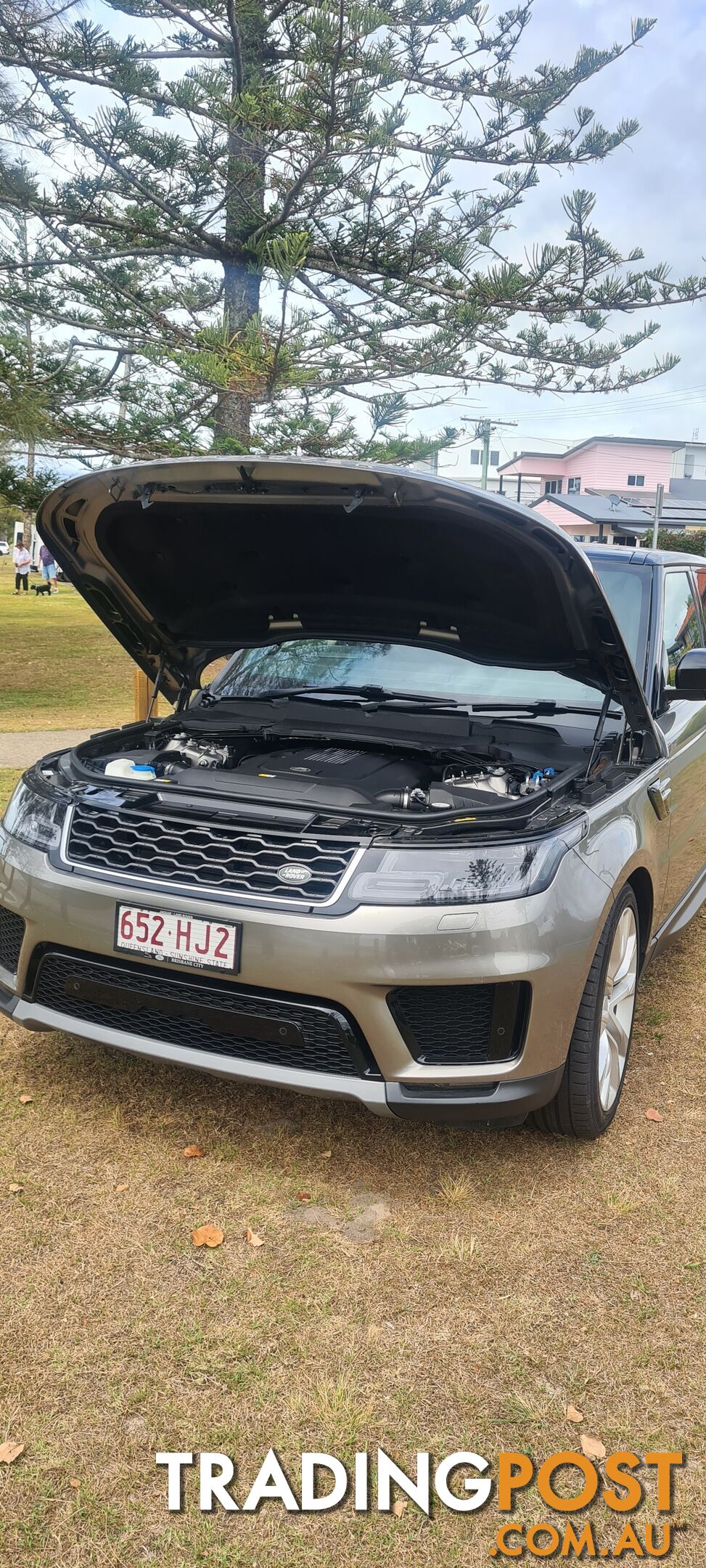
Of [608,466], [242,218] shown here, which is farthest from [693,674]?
[608,466]

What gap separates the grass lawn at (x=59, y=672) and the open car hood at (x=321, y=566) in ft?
22.6

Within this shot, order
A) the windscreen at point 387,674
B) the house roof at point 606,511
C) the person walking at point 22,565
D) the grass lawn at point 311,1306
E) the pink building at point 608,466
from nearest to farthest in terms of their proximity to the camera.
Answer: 1. the grass lawn at point 311,1306
2. the windscreen at point 387,674
3. the person walking at point 22,565
4. the house roof at point 606,511
5. the pink building at point 608,466

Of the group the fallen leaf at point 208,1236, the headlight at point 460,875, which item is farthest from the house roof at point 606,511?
the fallen leaf at point 208,1236

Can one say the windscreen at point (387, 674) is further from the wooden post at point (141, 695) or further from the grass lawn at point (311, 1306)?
the wooden post at point (141, 695)

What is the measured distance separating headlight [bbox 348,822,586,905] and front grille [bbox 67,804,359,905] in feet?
0.33

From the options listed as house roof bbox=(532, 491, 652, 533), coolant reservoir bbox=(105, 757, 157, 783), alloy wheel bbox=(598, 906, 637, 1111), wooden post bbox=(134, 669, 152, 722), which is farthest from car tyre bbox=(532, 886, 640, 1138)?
house roof bbox=(532, 491, 652, 533)

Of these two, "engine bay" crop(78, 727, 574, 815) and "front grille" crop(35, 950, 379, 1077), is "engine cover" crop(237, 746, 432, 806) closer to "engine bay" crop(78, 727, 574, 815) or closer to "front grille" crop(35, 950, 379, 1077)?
"engine bay" crop(78, 727, 574, 815)

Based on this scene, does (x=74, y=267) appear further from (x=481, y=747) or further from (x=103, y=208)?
(x=481, y=747)

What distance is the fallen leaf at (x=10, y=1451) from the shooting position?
1.93 meters

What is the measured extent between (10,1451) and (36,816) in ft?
5.22

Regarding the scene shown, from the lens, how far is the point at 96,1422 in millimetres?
2016

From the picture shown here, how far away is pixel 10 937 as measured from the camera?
3018 mm

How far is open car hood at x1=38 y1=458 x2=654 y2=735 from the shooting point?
2.94m

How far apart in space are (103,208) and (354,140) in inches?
108
